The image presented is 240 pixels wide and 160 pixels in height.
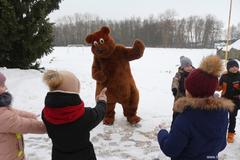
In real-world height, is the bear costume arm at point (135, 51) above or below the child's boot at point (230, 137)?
above

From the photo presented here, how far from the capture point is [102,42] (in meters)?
5.27

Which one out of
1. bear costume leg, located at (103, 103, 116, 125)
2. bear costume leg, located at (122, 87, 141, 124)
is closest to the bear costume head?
bear costume leg, located at (122, 87, 141, 124)

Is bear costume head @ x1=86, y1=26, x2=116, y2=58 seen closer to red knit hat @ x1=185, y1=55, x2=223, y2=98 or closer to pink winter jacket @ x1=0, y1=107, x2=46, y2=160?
pink winter jacket @ x1=0, y1=107, x2=46, y2=160

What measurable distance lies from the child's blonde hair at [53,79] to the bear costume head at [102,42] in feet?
8.74

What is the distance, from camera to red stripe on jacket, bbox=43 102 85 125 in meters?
2.60

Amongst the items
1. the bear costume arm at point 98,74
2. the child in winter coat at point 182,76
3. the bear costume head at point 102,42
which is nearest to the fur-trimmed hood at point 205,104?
the child in winter coat at point 182,76

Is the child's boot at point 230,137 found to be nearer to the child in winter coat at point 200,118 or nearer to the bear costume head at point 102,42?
the bear costume head at point 102,42

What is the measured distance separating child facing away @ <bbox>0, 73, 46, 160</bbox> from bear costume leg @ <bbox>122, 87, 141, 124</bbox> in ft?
9.67

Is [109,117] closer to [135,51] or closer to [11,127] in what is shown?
[135,51]

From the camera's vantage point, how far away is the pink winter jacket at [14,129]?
276 cm

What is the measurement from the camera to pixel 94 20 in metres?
79.7

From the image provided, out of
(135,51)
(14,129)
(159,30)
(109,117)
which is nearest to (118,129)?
(109,117)

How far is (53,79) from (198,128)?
1.19 metres

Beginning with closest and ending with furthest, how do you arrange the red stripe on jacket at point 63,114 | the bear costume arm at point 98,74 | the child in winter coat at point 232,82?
the red stripe on jacket at point 63,114, the child in winter coat at point 232,82, the bear costume arm at point 98,74
